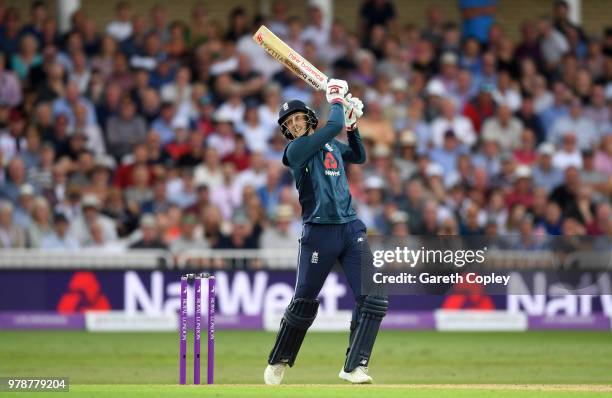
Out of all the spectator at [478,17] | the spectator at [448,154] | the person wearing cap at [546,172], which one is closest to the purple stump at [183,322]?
the spectator at [448,154]

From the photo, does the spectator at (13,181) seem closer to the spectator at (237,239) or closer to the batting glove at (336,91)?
the spectator at (237,239)

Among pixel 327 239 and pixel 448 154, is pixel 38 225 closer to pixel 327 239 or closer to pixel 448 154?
pixel 448 154

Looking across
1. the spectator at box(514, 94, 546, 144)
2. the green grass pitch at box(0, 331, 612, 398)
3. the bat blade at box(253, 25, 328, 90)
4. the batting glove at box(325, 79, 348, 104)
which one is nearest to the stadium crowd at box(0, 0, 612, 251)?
the spectator at box(514, 94, 546, 144)

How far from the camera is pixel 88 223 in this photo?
55.0ft

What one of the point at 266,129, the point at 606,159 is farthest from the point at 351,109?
the point at 606,159

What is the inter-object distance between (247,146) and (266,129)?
1.25 ft

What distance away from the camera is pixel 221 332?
1608 centimetres

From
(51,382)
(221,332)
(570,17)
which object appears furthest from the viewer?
(570,17)

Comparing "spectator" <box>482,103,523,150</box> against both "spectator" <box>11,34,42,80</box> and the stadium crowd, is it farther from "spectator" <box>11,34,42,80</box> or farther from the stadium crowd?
"spectator" <box>11,34,42,80</box>

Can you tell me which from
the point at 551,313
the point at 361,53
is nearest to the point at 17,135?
the point at 361,53

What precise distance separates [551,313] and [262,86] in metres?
5.29

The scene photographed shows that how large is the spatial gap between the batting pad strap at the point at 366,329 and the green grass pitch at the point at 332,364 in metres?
0.27

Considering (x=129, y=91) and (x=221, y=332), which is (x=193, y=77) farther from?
(x=221, y=332)

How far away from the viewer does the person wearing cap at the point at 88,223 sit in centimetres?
1670
